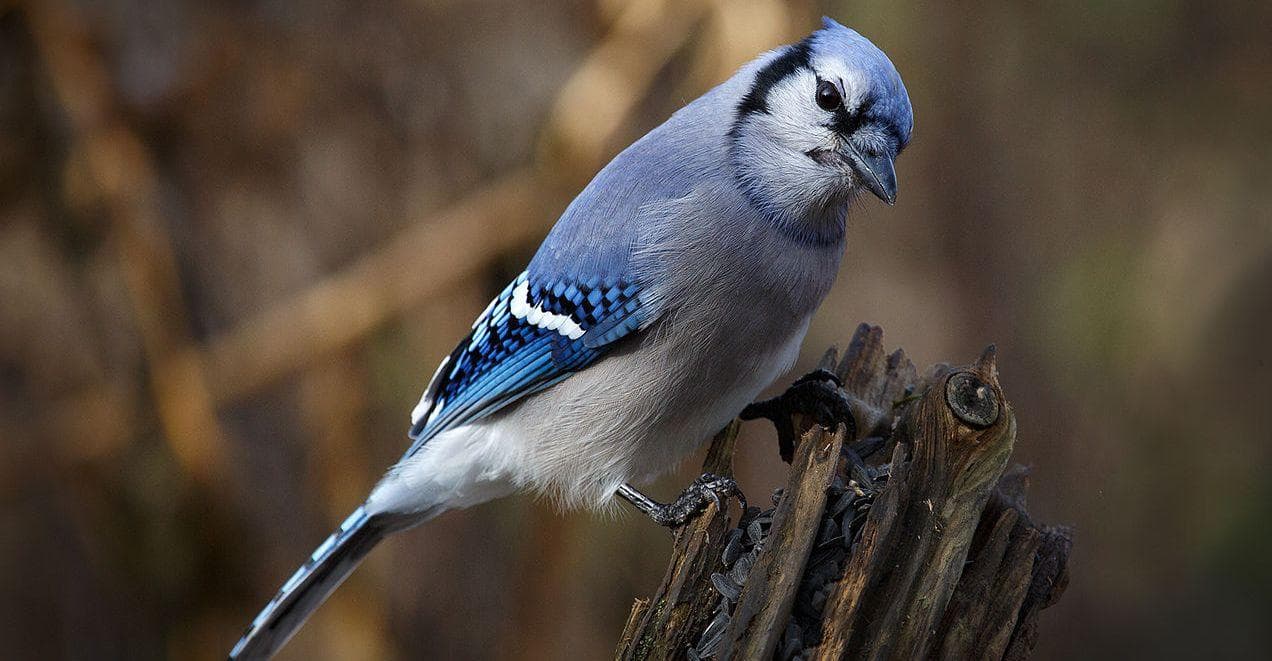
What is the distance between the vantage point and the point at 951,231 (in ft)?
9.96

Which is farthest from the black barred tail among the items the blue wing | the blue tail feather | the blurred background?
the blurred background

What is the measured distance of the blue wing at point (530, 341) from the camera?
185 cm

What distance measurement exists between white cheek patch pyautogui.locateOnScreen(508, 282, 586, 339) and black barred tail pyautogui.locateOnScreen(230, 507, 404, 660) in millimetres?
489

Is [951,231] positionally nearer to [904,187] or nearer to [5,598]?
[904,187]

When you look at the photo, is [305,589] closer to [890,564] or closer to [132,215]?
[890,564]

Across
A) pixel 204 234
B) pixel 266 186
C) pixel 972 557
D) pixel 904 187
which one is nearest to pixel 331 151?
pixel 266 186

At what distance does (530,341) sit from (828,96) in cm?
67

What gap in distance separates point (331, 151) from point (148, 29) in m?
0.58

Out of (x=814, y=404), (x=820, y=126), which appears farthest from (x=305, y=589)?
(x=820, y=126)

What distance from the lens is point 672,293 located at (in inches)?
70.4

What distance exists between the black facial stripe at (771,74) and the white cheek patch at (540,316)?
0.46 m

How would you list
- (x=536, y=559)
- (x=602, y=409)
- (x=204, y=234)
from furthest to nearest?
(x=204, y=234) < (x=536, y=559) < (x=602, y=409)

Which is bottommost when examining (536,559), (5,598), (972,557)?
(5,598)

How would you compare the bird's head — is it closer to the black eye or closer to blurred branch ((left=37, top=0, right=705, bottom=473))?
the black eye
